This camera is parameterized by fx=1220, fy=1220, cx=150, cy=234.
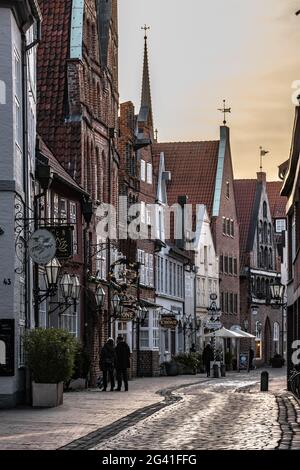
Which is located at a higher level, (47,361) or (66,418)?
(47,361)

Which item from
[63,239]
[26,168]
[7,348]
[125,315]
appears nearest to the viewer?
[7,348]

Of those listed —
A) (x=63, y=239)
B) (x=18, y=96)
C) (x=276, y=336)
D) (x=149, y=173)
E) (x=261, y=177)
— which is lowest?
(x=276, y=336)

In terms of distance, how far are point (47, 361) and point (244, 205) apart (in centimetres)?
6880

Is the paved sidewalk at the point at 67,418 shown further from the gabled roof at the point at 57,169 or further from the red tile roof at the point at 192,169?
the red tile roof at the point at 192,169

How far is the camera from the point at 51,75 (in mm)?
42281

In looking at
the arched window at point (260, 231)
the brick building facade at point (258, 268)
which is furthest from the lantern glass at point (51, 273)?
the arched window at point (260, 231)

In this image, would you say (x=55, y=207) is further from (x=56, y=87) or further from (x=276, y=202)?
(x=276, y=202)

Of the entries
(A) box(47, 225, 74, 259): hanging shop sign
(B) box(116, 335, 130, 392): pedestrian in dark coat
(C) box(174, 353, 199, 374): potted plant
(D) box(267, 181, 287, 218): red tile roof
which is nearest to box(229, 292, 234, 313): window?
(D) box(267, 181, 287, 218): red tile roof

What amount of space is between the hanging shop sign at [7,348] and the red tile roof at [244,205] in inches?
2574

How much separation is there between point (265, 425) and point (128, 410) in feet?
18.0

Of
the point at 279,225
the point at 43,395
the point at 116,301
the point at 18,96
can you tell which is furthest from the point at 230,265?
the point at 43,395

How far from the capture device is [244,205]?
94438mm

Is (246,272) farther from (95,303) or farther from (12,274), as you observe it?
(12,274)

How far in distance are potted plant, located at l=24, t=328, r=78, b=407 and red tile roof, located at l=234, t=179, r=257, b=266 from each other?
212 ft
